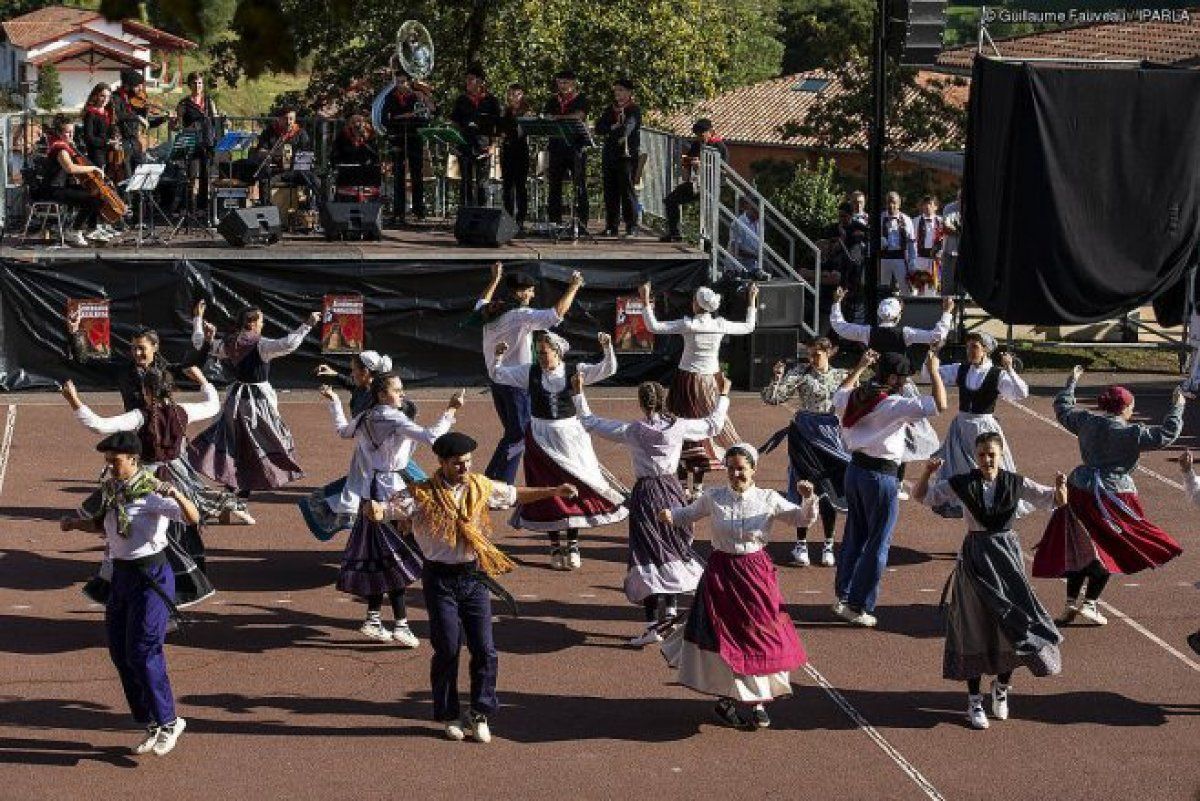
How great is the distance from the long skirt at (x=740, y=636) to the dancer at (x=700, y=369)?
18.3 feet

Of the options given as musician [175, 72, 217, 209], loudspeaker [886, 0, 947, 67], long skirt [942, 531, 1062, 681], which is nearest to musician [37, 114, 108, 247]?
musician [175, 72, 217, 209]

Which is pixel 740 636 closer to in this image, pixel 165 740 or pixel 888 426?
pixel 888 426

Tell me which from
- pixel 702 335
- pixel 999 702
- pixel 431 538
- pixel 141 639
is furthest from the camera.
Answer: pixel 702 335

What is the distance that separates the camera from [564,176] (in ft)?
81.7

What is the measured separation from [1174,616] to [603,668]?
4.07 metres

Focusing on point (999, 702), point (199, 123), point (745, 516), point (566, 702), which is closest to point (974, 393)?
point (999, 702)

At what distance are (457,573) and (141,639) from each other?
5.51 ft

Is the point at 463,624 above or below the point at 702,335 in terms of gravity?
below

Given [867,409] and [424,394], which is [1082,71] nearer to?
[424,394]

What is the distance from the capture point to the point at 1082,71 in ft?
75.7

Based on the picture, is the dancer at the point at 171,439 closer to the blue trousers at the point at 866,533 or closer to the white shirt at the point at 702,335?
the blue trousers at the point at 866,533

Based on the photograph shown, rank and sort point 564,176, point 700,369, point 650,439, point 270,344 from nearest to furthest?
point 650,439 → point 270,344 → point 700,369 → point 564,176

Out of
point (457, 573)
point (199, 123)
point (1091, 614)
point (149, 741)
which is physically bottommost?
point (1091, 614)

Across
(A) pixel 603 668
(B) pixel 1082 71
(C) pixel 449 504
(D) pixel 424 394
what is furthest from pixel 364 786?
(B) pixel 1082 71
